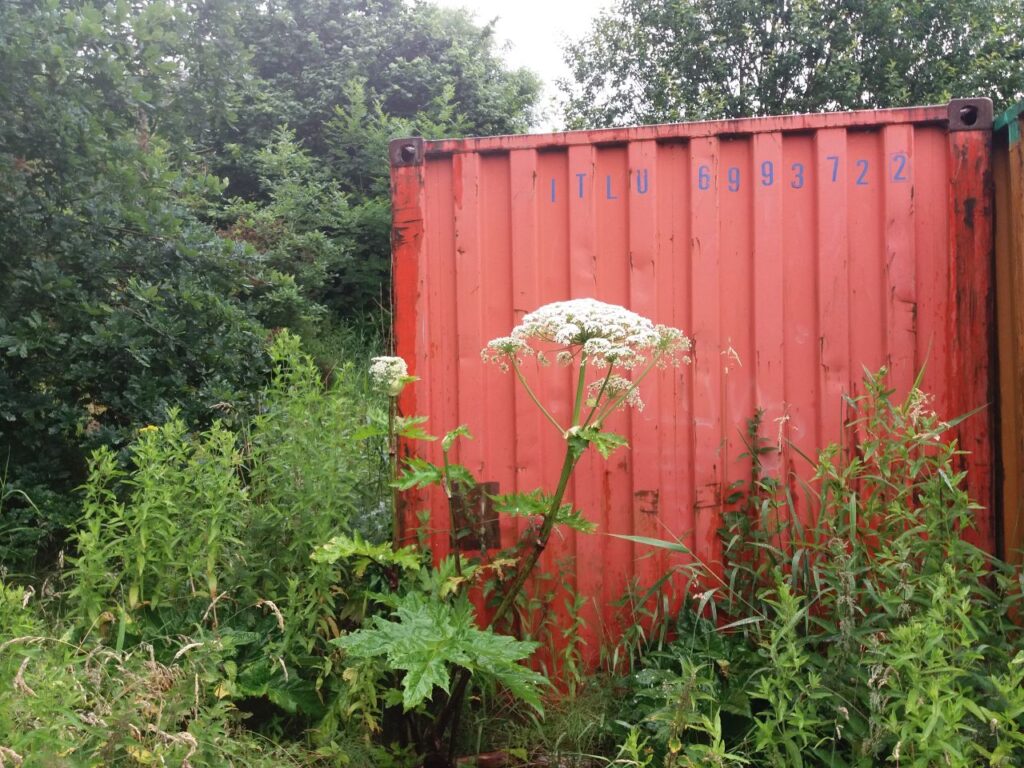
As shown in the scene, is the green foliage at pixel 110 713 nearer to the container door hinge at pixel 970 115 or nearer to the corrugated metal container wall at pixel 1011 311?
the corrugated metal container wall at pixel 1011 311

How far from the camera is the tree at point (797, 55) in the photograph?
12156 millimetres

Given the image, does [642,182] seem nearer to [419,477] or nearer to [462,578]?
[419,477]

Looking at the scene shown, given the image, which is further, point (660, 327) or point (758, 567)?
point (758, 567)

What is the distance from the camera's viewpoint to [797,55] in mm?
13000

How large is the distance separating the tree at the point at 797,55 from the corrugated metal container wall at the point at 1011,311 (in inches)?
396

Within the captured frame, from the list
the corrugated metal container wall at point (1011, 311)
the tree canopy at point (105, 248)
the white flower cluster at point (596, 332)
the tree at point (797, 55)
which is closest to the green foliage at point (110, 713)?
the white flower cluster at point (596, 332)

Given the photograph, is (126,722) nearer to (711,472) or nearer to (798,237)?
(711,472)

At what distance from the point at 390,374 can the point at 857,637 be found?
1888 mm

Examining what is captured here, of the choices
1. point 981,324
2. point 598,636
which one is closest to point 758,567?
point 598,636

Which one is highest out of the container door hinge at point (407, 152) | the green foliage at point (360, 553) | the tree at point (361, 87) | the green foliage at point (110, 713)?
the tree at point (361, 87)

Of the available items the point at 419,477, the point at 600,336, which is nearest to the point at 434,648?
the point at 419,477

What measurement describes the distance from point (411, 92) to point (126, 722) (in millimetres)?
11868

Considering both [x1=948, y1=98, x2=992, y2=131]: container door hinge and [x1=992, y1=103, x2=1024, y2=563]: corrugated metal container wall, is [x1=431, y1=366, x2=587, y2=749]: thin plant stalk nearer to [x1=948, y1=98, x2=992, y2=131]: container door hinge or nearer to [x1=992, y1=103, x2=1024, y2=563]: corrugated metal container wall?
[x1=992, y1=103, x2=1024, y2=563]: corrugated metal container wall

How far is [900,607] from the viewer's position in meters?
2.62
